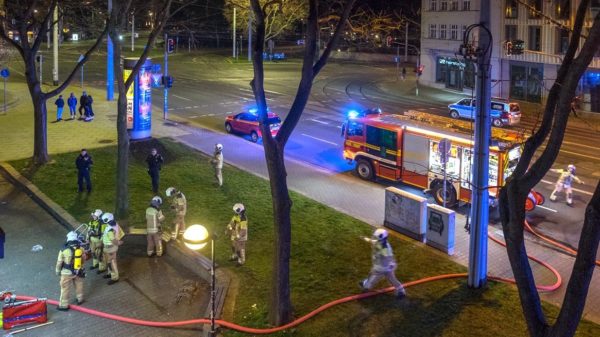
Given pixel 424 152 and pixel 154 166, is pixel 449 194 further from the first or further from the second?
pixel 154 166

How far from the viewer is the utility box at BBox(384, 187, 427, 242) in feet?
46.1

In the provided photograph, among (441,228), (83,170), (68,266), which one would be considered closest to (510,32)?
(441,228)

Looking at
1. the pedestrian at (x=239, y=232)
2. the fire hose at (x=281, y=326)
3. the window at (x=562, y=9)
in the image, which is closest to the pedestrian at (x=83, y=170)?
the fire hose at (x=281, y=326)

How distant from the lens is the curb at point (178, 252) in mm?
11031

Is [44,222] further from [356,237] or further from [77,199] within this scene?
[356,237]

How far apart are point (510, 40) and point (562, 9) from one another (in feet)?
19.5

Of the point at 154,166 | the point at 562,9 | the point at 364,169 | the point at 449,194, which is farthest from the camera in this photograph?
the point at 562,9

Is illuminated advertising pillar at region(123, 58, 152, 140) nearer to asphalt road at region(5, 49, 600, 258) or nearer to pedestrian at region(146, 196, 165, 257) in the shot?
asphalt road at region(5, 49, 600, 258)

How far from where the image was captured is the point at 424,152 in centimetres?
1820

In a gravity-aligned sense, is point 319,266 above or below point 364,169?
below

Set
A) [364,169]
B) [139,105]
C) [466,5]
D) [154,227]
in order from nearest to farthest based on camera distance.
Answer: [154,227] → [364,169] → [139,105] → [466,5]

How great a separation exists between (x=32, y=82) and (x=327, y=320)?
1511cm

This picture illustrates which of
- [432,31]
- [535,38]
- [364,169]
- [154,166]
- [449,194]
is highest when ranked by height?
[432,31]

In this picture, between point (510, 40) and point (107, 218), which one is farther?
point (510, 40)
